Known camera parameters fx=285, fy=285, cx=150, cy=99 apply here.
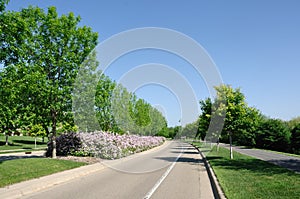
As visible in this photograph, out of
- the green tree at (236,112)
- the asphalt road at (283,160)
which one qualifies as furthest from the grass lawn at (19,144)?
the asphalt road at (283,160)

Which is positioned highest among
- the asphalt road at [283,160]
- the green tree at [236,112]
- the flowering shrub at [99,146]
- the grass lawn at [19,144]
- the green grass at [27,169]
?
the green tree at [236,112]

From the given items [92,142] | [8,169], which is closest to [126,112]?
[92,142]

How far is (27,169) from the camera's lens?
40.6ft

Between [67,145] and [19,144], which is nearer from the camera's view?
[67,145]

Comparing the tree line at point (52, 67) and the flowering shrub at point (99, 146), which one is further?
Result: the flowering shrub at point (99, 146)

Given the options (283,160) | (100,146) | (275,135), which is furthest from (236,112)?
(275,135)

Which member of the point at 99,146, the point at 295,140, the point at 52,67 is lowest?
the point at 99,146

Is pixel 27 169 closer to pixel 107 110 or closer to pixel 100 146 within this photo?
pixel 100 146

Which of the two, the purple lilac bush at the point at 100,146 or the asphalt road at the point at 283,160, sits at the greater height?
the purple lilac bush at the point at 100,146

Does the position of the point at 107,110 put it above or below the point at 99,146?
above

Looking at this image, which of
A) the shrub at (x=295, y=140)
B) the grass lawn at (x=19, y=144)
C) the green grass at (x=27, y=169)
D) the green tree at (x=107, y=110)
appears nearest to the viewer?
Result: the green grass at (x=27, y=169)

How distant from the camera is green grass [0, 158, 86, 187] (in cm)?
1030

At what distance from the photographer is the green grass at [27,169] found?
10302mm

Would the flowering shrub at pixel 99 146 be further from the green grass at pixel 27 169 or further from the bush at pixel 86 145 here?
the green grass at pixel 27 169
